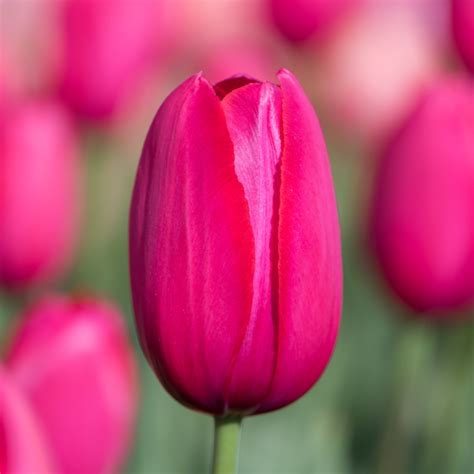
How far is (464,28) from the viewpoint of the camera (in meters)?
0.93

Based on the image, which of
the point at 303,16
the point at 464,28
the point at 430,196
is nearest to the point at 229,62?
the point at 303,16

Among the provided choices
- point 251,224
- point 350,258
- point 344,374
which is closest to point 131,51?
point 344,374

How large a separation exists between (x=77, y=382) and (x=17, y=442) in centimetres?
19

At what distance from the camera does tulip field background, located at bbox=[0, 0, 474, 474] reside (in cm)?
107

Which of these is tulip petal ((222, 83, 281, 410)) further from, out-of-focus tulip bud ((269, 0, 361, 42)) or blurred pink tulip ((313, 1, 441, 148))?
out-of-focus tulip bud ((269, 0, 361, 42))

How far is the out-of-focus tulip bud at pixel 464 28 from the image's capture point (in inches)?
35.8

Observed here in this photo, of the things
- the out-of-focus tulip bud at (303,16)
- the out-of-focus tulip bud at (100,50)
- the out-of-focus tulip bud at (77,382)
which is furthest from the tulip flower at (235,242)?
the out-of-focus tulip bud at (303,16)

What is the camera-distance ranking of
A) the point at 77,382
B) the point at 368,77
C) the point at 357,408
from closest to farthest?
the point at 77,382
the point at 357,408
the point at 368,77

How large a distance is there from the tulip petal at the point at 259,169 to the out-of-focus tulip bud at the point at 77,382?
188 millimetres

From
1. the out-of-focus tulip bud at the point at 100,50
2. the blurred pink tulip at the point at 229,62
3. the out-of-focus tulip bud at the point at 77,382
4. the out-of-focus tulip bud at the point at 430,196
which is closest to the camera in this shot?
the out-of-focus tulip bud at the point at 77,382

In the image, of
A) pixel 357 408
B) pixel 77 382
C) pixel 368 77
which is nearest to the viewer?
pixel 77 382

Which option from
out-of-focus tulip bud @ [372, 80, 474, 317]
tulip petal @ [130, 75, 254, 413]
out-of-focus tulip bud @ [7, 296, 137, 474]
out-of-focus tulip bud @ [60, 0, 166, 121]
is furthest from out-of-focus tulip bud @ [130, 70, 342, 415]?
out-of-focus tulip bud @ [60, 0, 166, 121]

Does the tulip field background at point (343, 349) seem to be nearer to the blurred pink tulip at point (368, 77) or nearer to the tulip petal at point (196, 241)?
the blurred pink tulip at point (368, 77)

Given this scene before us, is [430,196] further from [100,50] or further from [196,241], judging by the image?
[100,50]
